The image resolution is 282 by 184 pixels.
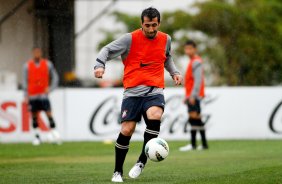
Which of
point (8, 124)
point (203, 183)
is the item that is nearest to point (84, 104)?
point (8, 124)

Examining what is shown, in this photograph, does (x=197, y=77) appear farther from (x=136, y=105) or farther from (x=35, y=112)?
(x=136, y=105)

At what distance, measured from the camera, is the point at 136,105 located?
11.9m

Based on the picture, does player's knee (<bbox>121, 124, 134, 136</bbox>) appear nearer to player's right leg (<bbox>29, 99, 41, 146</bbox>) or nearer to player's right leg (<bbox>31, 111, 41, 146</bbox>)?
player's right leg (<bbox>31, 111, 41, 146</bbox>)

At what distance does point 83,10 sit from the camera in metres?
35.6

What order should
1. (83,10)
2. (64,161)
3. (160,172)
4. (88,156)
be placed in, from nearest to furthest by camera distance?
1. (160,172)
2. (64,161)
3. (88,156)
4. (83,10)

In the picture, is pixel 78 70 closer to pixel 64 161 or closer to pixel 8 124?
pixel 8 124

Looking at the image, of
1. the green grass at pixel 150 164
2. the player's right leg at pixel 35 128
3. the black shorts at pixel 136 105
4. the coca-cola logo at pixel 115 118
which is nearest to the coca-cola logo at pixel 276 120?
the coca-cola logo at pixel 115 118

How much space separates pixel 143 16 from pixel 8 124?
11803 mm

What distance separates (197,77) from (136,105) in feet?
23.6

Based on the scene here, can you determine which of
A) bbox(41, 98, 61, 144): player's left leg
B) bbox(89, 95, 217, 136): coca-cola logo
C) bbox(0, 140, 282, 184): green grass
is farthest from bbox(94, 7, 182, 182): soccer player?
bbox(89, 95, 217, 136): coca-cola logo

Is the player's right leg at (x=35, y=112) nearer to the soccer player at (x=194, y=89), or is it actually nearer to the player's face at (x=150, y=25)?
the soccer player at (x=194, y=89)

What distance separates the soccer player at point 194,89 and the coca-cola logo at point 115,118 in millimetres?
3888

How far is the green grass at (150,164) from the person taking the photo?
12.0 meters

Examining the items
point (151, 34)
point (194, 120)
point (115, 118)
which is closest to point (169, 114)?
point (115, 118)
